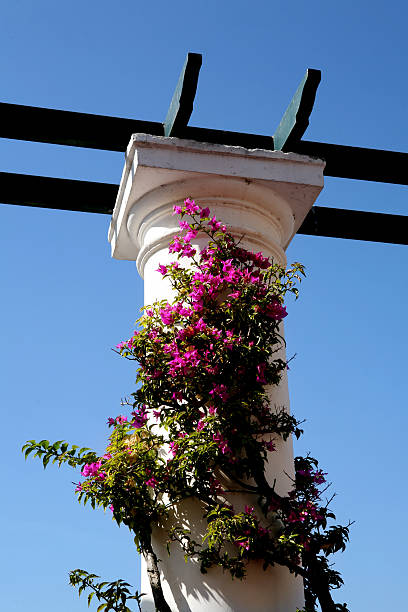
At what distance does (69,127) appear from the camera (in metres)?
6.30

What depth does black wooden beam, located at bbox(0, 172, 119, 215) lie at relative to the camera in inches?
267

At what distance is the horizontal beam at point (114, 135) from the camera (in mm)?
6219

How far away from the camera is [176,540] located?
5.04 m

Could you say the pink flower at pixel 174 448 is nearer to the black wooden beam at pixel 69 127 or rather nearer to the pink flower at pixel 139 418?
the pink flower at pixel 139 418

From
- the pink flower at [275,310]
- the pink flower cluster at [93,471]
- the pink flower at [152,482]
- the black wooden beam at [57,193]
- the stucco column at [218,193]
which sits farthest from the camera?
the black wooden beam at [57,193]

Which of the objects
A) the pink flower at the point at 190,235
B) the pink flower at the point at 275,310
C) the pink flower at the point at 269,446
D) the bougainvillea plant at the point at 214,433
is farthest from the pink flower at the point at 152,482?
the pink flower at the point at 190,235

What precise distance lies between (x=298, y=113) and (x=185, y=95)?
3.02ft

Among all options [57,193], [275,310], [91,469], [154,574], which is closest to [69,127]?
[57,193]

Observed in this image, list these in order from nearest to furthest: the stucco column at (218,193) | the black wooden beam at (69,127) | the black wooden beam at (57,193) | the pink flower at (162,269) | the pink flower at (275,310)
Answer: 1. the pink flower at (275,310)
2. the pink flower at (162,269)
3. the stucco column at (218,193)
4. the black wooden beam at (69,127)
5. the black wooden beam at (57,193)

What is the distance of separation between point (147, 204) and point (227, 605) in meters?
3.03

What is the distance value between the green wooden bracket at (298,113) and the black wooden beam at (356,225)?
115 centimetres

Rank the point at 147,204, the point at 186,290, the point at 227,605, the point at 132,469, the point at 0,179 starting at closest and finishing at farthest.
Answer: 1. the point at 227,605
2. the point at 132,469
3. the point at 186,290
4. the point at 147,204
5. the point at 0,179

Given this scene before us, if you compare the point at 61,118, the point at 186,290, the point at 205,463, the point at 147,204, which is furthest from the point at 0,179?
the point at 205,463

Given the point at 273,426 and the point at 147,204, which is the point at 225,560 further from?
the point at 147,204
